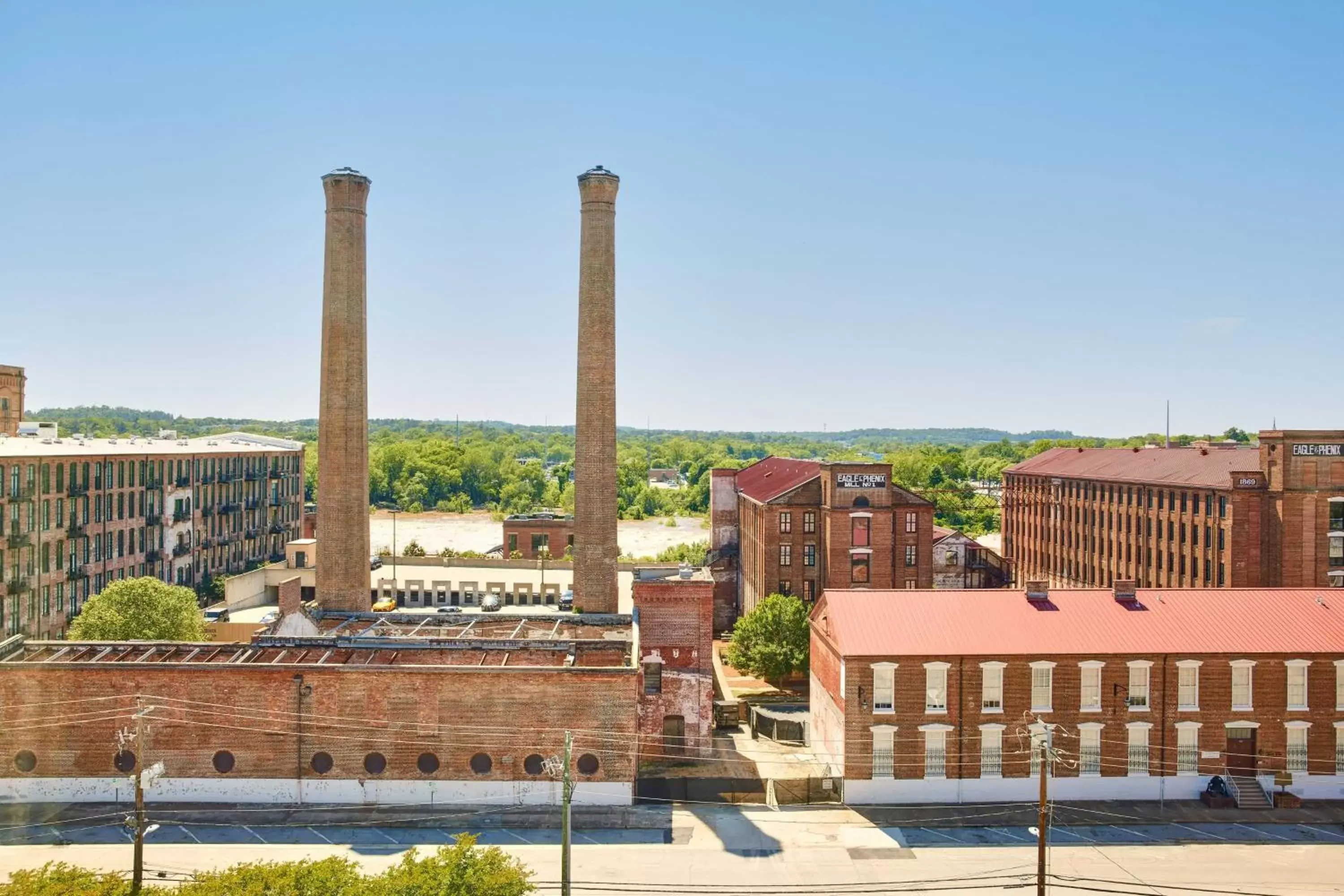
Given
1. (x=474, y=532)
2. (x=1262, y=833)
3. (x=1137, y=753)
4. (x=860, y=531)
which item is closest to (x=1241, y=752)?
(x=1262, y=833)

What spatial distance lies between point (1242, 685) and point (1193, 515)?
28.5m

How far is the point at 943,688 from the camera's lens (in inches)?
1453

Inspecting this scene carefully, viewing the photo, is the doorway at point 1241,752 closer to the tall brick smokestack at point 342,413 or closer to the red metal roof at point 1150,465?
the red metal roof at point 1150,465

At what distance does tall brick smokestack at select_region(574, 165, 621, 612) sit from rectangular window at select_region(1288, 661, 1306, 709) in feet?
93.4

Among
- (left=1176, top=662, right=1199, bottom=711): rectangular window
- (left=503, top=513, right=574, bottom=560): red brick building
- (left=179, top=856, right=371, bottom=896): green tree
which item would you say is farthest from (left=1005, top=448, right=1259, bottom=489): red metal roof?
(left=179, top=856, right=371, bottom=896): green tree

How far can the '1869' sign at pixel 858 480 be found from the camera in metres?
61.2

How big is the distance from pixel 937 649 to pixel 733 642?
21.2 m

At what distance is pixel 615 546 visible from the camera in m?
50.2

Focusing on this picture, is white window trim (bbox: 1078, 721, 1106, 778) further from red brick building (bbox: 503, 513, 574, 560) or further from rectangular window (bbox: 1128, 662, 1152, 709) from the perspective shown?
red brick building (bbox: 503, 513, 574, 560)

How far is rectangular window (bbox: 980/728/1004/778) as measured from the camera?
36719mm

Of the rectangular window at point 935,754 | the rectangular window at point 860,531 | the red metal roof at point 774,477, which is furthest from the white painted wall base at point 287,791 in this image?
the red metal roof at point 774,477

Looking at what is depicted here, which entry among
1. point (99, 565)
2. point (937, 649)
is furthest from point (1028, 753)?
point (99, 565)

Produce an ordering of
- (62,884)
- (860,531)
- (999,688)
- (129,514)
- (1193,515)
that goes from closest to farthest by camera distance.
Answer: (62,884), (999,688), (860,531), (1193,515), (129,514)

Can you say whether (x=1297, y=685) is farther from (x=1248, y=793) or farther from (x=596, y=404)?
(x=596, y=404)
